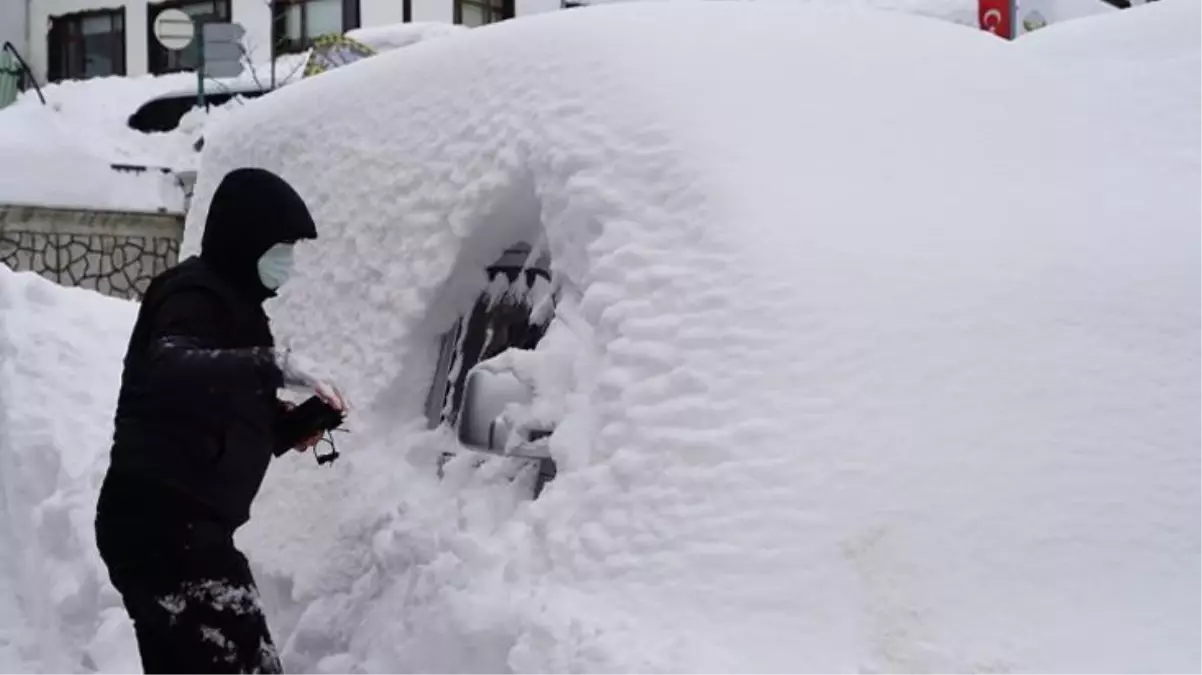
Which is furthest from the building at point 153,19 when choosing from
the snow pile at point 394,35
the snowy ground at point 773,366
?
the snowy ground at point 773,366

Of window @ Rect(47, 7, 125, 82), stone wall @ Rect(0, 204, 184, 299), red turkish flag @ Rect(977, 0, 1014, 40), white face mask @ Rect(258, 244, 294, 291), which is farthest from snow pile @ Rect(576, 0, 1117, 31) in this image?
window @ Rect(47, 7, 125, 82)

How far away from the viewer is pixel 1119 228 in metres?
2.89

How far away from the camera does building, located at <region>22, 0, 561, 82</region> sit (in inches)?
826

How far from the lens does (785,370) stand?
8.21ft

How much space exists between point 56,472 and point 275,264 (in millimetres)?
2609

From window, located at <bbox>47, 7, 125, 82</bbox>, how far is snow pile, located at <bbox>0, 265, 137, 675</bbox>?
60.3 feet

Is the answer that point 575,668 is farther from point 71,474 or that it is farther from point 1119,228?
point 71,474

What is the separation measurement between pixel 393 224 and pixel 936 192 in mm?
1459

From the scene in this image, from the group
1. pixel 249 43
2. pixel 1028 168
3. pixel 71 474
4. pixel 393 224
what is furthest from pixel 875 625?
pixel 249 43

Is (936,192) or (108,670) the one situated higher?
(936,192)

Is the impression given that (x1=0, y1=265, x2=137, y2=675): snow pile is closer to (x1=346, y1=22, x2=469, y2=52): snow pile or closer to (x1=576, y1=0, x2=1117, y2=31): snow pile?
(x1=576, y1=0, x2=1117, y2=31): snow pile

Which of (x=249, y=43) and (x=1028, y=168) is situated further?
(x=249, y=43)

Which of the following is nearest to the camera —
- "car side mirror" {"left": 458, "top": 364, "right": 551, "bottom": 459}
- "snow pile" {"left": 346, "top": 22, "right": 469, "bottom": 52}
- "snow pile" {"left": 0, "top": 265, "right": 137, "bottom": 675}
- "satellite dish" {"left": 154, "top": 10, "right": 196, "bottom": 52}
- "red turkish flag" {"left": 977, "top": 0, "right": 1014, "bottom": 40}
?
"car side mirror" {"left": 458, "top": 364, "right": 551, "bottom": 459}

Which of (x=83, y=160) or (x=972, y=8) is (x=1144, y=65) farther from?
(x=83, y=160)
